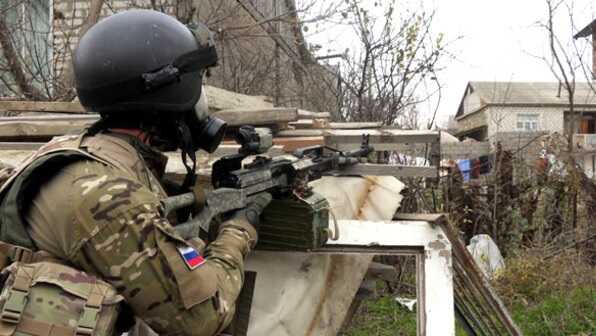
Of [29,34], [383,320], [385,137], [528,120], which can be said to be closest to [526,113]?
[528,120]

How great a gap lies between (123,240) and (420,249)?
4.35ft

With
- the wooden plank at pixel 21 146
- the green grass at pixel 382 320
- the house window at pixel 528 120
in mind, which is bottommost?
the green grass at pixel 382 320

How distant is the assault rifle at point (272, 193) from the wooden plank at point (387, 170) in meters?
0.20

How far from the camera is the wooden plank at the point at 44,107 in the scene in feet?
12.7

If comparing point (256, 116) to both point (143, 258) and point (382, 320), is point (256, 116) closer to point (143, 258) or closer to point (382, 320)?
point (143, 258)

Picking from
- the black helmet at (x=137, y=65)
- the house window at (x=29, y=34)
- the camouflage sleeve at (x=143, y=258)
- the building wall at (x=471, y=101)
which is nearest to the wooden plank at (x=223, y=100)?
the black helmet at (x=137, y=65)

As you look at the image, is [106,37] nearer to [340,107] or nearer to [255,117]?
[255,117]

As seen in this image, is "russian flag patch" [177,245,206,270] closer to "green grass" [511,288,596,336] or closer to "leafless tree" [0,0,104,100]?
"green grass" [511,288,596,336]

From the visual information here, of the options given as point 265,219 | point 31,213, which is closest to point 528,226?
point 265,219

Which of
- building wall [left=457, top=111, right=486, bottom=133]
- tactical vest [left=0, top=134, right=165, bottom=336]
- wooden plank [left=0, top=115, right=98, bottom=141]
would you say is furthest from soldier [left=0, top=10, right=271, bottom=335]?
building wall [left=457, top=111, right=486, bottom=133]

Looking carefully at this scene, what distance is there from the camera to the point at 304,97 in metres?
9.67

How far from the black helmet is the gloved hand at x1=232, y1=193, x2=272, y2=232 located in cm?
37

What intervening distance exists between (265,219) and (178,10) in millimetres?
5619

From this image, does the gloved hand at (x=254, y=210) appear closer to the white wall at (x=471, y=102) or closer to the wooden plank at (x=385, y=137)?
the wooden plank at (x=385, y=137)
